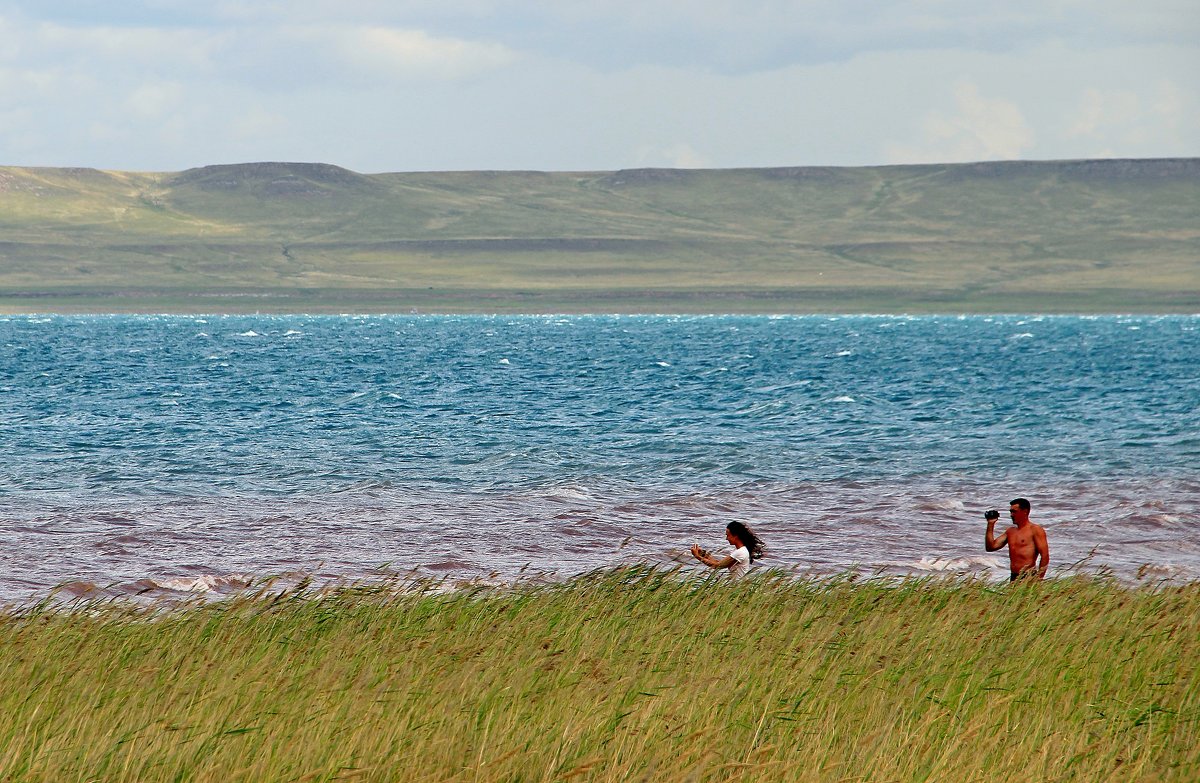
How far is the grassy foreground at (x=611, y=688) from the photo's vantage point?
834cm

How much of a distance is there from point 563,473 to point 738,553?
15567 millimetres

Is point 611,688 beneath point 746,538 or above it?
above

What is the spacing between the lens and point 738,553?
16.5 m

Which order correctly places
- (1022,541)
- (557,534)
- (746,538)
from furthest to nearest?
(557,534) < (746,538) < (1022,541)

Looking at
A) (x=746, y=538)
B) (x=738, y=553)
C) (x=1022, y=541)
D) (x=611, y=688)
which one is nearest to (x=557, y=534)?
(x=746, y=538)

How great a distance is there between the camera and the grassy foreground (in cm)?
834

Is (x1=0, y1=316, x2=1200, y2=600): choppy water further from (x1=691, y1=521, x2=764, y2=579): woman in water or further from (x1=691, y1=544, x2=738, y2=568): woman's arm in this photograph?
(x1=691, y1=544, x2=738, y2=568): woman's arm

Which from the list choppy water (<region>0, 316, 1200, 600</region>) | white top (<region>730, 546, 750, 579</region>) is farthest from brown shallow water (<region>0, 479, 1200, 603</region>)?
white top (<region>730, 546, 750, 579</region>)

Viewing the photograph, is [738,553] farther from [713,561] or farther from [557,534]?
[557,534]

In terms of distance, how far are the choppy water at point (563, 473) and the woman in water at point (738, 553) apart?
151 centimetres

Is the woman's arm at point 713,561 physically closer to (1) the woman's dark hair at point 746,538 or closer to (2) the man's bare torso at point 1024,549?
(1) the woman's dark hair at point 746,538

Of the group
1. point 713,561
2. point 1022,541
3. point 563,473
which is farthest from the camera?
point 563,473

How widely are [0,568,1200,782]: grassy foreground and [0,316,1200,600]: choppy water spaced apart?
2198 mm

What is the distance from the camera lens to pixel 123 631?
39.8 feet
